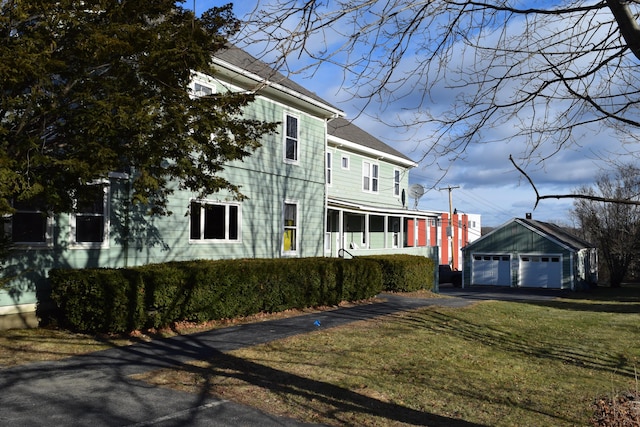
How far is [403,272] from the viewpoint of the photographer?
20.4 meters

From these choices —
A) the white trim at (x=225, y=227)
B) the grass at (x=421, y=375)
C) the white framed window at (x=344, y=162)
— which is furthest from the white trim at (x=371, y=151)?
the grass at (x=421, y=375)

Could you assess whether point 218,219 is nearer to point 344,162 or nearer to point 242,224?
point 242,224

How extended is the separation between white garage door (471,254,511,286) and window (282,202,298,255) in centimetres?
2191

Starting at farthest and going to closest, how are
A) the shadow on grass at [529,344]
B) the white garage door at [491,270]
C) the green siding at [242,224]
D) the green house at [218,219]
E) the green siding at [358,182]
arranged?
1. the white garage door at [491,270]
2. the green siding at [358,182]
3. the green siding at [242,224]
4. the green house at [218,219]
5. the shadow on grass at [529,344]

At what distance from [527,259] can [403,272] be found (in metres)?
18.2

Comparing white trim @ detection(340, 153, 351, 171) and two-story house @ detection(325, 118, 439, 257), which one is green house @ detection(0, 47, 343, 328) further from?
white trim @ detection(340, 153, 351, 171)

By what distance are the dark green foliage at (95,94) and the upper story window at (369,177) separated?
1727 cm

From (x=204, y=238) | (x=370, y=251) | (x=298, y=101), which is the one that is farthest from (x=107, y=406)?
(x=370, y=251)

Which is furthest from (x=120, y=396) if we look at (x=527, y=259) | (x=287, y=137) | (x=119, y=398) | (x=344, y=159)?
(x=527, y=259)

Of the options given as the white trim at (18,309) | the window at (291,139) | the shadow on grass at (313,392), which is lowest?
the shadow on grass at (313,392)

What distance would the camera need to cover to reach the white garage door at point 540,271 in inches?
1341

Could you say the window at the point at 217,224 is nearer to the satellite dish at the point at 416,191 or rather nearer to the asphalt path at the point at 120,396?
the asphalt path at the point at 120,396

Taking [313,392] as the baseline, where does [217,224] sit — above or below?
above

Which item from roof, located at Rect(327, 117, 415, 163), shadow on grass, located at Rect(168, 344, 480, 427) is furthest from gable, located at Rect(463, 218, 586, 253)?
shadow on grass, located at Rect(168, 344, 480, 427)
